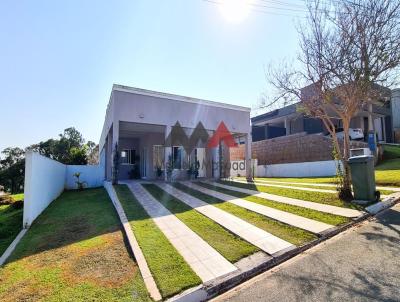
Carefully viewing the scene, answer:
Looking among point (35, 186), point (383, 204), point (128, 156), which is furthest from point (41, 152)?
point (383, 204)

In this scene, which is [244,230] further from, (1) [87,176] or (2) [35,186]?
(1) [87,176]

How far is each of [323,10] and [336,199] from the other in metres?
6.48

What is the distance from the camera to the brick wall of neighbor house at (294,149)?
18481 mm

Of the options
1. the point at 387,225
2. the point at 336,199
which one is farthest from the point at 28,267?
the point at 336,199

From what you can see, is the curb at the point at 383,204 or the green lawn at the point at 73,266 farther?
the curb at the point at 383,204

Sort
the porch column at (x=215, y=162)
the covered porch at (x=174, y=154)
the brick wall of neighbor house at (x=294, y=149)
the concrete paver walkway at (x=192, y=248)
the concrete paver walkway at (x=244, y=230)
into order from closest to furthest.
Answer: the concrete paver walkway at (x=192, y=248), the concrete paver walkway at (x=244, y=230), the covered porch at (x=174, y=154), the porch column at (x=215, y=162), the brick wall of neighbor house at (x=294, y=149)

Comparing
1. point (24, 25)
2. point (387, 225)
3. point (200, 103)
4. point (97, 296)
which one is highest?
point (24, 25)

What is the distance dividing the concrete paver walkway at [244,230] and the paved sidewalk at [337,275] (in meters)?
0.44

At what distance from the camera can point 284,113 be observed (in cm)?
2889

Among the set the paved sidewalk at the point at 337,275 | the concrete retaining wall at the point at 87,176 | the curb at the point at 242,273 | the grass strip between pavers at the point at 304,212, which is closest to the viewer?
the paved sidewalk at the point at 337,275

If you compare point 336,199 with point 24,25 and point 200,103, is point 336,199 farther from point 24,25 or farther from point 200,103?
point 24,25

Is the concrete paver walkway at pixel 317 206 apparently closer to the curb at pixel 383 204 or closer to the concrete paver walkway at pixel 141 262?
the curb at pixel 383 204

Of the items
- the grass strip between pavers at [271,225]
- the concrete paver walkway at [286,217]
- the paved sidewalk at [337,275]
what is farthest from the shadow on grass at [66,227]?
the paved sidewalk at [337,275]

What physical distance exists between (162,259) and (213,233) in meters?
1.62
